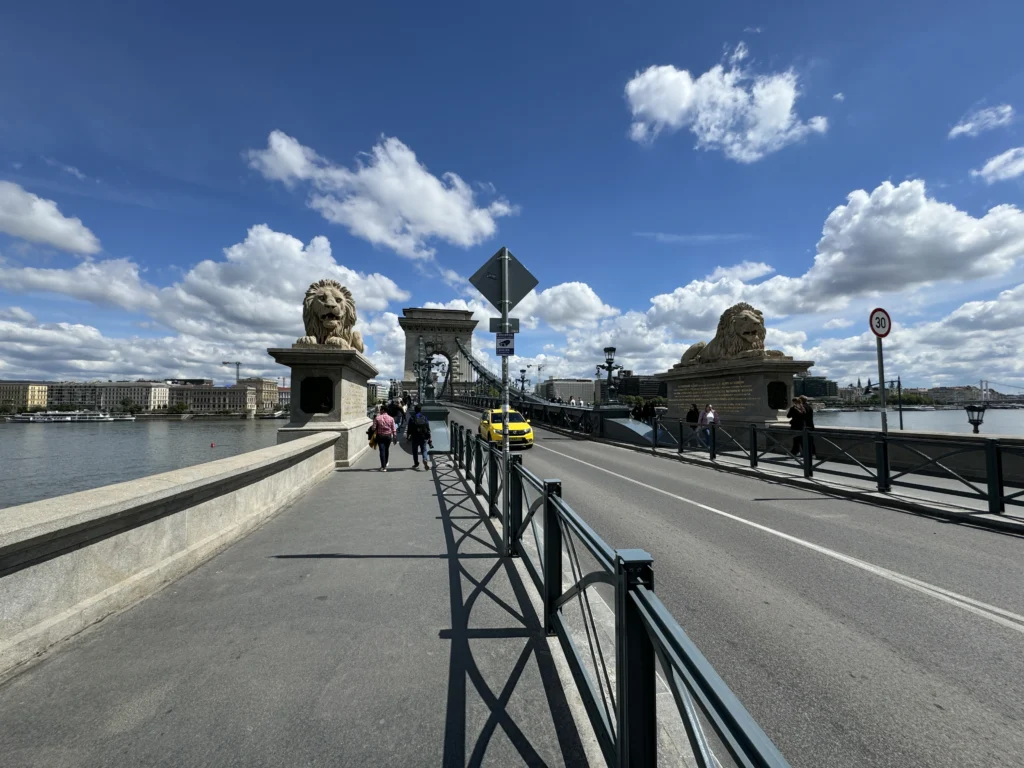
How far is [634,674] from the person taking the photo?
1.72 meters

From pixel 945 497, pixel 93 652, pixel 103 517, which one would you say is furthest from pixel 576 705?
pixel 945 497

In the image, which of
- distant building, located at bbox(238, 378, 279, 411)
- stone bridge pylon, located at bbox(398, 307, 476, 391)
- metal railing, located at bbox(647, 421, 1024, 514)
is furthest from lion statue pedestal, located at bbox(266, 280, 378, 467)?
distant building, located at bbox(238, 378, 279, 411)

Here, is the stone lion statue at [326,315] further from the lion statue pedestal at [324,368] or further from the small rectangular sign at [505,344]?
the small rectangular sign at [505,344]

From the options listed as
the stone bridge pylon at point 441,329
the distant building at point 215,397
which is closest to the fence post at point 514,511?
the stone bridge pylon at point 441,329

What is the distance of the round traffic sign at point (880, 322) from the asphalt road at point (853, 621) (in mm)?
3999

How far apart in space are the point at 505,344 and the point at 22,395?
118 m

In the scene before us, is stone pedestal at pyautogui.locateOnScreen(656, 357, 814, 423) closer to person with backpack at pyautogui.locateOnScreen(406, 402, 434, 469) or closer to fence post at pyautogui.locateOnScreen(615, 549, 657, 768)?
person with backpack at pyautogui.locateOnScreen(406, 402, 434, 469)

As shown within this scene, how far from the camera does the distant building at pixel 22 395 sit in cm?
7789

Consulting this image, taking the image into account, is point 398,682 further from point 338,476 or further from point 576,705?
point 338,476

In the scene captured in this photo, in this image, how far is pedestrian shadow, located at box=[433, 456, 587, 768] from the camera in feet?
7.04

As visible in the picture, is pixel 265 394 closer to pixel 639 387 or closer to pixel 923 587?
pixel 639 387

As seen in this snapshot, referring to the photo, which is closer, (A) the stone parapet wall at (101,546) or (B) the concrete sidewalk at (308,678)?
(B) the concrete sidewalk at (308,678)

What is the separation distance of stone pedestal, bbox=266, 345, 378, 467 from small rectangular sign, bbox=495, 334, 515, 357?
637cm

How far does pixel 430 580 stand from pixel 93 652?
7.37ft
